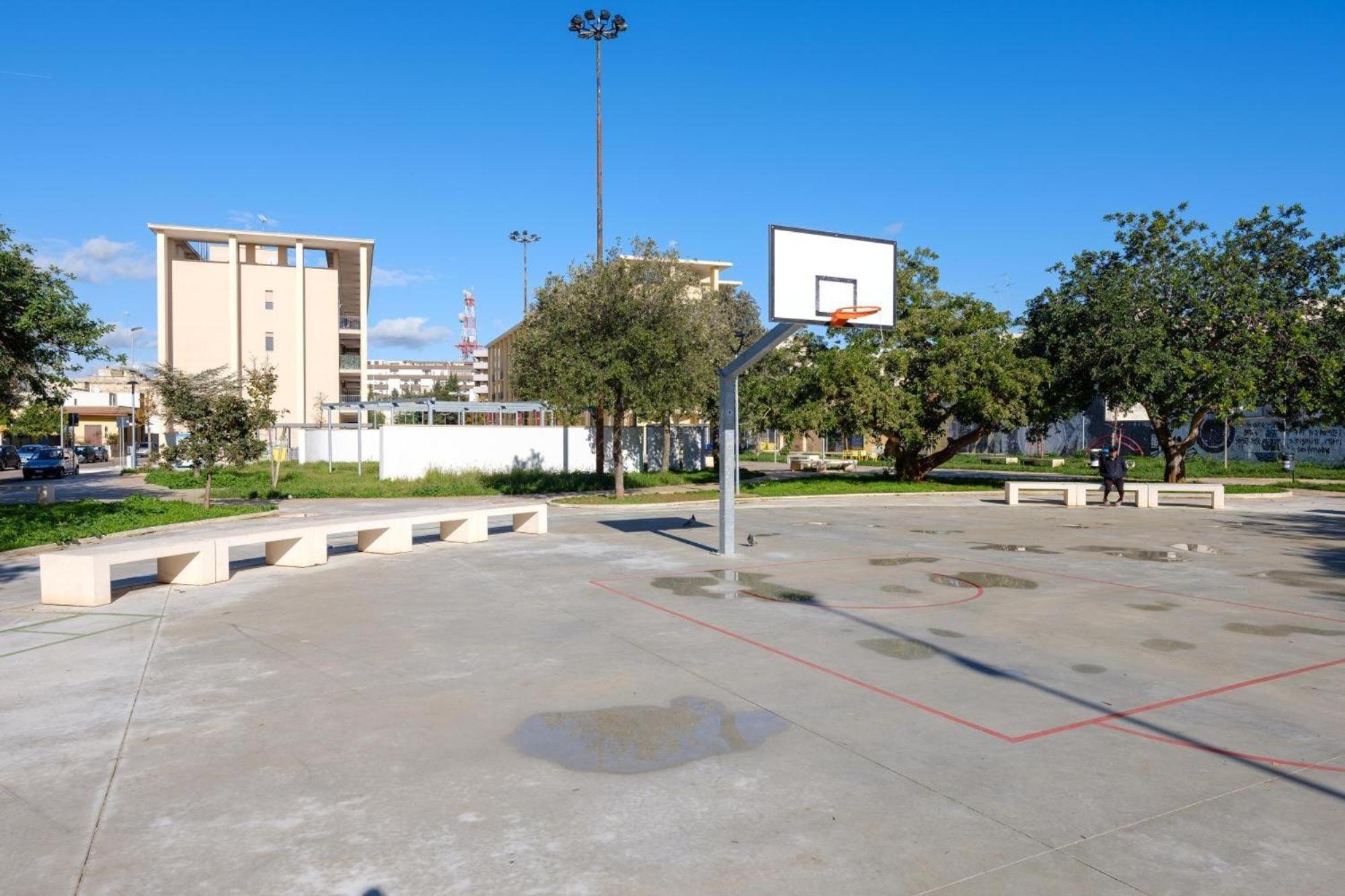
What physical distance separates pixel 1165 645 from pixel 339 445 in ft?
145

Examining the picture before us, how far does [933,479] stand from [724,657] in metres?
27.8

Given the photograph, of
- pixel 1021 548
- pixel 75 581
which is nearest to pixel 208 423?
pixel 75 581

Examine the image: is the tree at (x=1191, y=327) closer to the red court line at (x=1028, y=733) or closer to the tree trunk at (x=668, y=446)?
the tree trunk at (x=668, y=446)

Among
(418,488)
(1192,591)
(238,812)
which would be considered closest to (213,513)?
(418,488)

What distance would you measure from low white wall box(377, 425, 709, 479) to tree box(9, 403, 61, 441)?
1616 inches

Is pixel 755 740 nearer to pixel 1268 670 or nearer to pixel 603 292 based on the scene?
pixel 1268 670

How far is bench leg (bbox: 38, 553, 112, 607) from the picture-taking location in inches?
432

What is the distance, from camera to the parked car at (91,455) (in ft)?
199

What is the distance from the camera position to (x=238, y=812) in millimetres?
5020

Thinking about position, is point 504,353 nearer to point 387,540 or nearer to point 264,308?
point 264,308

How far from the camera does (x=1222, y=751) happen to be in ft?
19.7

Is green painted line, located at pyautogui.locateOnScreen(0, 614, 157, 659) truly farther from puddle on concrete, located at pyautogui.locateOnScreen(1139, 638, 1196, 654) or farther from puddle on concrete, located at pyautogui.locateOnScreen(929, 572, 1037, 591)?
puddle on concrete, located at pyautogui.locateOnScreen(1139, 638, 1196, 654)

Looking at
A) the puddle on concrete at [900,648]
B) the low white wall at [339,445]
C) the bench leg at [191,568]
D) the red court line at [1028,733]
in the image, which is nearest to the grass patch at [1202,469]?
the low white wall at [339,445]

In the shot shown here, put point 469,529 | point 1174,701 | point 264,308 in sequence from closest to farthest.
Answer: point 1174,701 < point 469,529 < point 264,308
